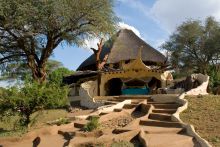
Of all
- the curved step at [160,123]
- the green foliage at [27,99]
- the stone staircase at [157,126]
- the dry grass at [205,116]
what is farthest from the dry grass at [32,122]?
the dry grass at [205,116]

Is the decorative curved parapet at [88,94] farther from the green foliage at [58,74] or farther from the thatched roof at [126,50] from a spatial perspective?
the green foliage at [58,74]

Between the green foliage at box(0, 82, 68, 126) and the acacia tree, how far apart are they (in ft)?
22.8

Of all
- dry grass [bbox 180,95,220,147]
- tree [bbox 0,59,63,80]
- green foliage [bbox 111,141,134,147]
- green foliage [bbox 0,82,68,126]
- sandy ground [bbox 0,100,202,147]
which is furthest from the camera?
tree [bbox 0,59,63,80]

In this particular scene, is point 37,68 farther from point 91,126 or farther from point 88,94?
point 91,126

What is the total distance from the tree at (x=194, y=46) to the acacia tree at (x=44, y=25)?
47.4 feet

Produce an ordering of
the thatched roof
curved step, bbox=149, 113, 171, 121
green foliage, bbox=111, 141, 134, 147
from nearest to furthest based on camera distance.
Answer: green foliage, bbox=111, 141, 134, 147
curved step, bbox=149, 113, 171, 121
the thatched roof

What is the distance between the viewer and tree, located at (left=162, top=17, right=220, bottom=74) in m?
39.2

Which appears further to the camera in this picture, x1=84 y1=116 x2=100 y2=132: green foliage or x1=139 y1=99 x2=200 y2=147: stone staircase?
x1=84 y1=116 x2=100 y2=132: green foliage

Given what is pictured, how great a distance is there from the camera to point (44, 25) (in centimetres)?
2492

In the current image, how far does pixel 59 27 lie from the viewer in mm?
25250

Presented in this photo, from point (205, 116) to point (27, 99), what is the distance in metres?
7.42

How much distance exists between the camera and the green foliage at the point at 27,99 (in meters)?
17.4

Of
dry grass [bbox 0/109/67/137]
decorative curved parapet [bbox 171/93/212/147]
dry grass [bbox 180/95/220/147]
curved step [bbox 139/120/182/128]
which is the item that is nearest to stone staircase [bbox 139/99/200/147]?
curved step [bbox 139/120/182/128]

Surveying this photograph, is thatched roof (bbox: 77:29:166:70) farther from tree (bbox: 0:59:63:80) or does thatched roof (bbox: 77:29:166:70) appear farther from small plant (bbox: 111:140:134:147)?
small plant (bbox: 111:140:134:147)
